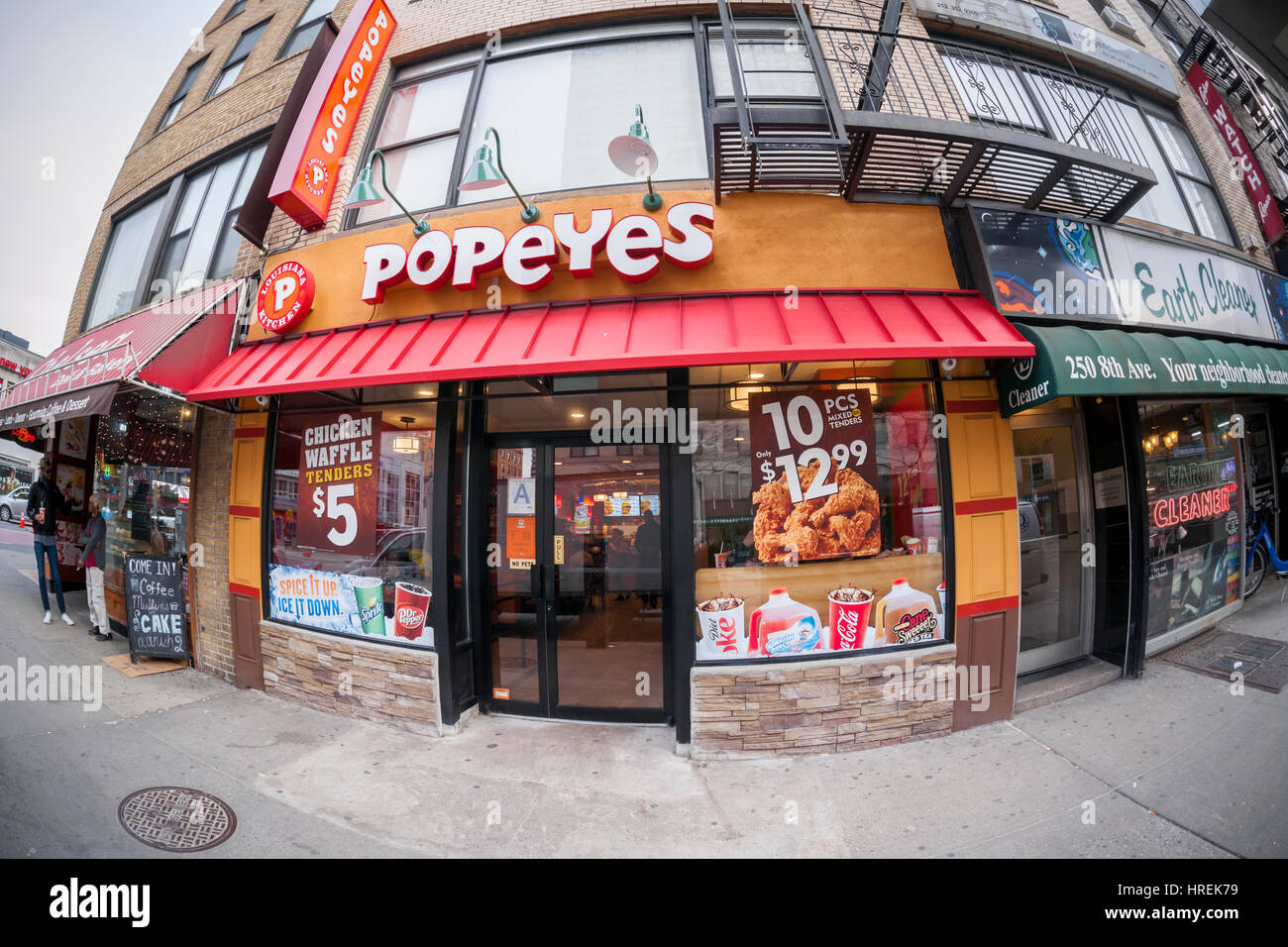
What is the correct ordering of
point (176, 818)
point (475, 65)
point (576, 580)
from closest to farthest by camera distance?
1. point (176, 818)
2. point (576, 580)
3. point (475, 65)

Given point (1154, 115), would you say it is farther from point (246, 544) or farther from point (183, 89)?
point (183, 89)

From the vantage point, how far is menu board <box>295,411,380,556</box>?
17.0 ft

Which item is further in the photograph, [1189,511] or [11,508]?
[11,508]

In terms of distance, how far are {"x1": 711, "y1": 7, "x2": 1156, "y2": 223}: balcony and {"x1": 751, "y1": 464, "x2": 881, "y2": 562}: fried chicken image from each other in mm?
2684

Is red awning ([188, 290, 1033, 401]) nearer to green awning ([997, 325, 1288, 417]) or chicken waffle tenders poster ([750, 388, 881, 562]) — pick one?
green awning ([997, 325, 1288, 417])

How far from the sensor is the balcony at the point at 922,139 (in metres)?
4.00

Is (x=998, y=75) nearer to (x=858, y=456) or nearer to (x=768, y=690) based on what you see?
(x=858, y=456)

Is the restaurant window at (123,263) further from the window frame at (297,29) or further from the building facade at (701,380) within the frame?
the window frame at (297,29)

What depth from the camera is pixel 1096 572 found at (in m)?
5.68

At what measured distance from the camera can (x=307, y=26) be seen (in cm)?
809

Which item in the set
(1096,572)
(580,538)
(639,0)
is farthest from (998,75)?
(580,538)

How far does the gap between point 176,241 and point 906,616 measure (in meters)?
11.5

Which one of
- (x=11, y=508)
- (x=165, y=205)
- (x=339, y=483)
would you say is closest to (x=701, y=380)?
(x=339, y=483)

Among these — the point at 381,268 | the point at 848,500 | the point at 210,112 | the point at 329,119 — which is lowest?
the point at 848,500
